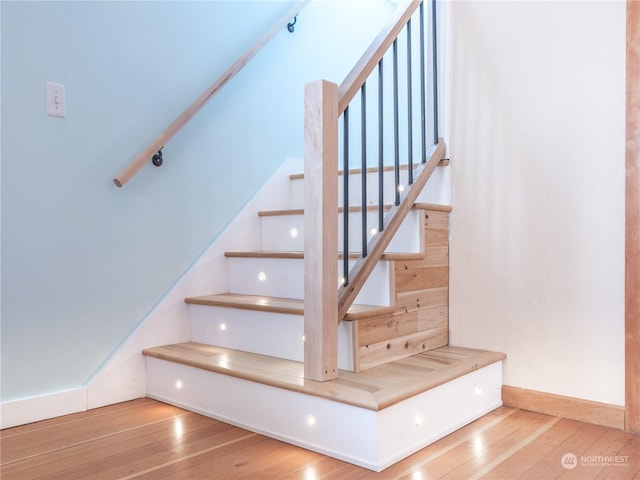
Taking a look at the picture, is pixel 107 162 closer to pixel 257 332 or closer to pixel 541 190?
pixel 257 332

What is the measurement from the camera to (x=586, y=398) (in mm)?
1955

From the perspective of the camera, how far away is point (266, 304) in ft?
6.97

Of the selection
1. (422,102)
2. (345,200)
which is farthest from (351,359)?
(422,102)

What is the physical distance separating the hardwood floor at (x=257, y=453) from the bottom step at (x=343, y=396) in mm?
41

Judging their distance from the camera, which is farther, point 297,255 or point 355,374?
point 297,255

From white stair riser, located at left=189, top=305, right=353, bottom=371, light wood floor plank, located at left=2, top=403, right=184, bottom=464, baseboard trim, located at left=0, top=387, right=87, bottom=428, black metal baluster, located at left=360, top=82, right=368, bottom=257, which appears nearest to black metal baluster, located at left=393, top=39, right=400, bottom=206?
black metal baluster, located at left=360, top=82, right=368, bottom=257

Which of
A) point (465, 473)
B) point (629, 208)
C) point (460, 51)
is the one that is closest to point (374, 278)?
point (465, 473)

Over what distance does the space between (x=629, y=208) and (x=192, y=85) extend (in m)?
1.79

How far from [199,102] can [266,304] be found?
92 centimetres

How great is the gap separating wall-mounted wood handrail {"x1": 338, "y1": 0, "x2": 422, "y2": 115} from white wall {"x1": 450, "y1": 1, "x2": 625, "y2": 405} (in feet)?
1.27

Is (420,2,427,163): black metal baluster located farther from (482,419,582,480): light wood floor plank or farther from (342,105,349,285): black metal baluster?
(482,419,582,480): light wood floor plank

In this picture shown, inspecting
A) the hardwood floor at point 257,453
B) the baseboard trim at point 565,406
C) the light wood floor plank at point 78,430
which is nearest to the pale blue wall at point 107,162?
the light wood floor plank at point 78,430
